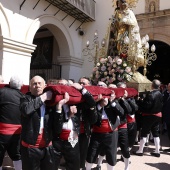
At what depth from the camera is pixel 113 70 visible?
5680 millimetres

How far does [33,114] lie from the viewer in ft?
8.14

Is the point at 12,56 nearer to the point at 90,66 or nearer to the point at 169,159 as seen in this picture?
the point at 90,66

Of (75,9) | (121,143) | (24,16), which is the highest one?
(75,9)

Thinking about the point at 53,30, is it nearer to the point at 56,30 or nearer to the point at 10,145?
the point at 56,30

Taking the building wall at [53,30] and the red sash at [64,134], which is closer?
the red sash at [64,134]

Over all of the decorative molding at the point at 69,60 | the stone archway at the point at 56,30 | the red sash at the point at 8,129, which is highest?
the stone archway at the point at 56,30

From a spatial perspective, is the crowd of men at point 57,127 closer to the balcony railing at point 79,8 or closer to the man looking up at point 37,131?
the man looking up at point 37,131

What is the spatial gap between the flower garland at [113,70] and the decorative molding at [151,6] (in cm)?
549

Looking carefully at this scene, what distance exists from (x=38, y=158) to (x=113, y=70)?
3543mm

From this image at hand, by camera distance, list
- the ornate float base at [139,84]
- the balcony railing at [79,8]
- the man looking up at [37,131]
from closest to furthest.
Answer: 1. the man looking up at [37,131]
2. the ornate float base at [139,84]
3. the balcony railing at [79,8]

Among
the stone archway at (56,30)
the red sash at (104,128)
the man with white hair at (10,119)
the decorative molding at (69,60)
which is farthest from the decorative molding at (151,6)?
the man with white hair at (10,119)

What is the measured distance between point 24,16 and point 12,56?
1.64 meters

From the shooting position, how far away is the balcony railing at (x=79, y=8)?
387 inches

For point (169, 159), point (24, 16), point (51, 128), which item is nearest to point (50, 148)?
point (51, 128)
